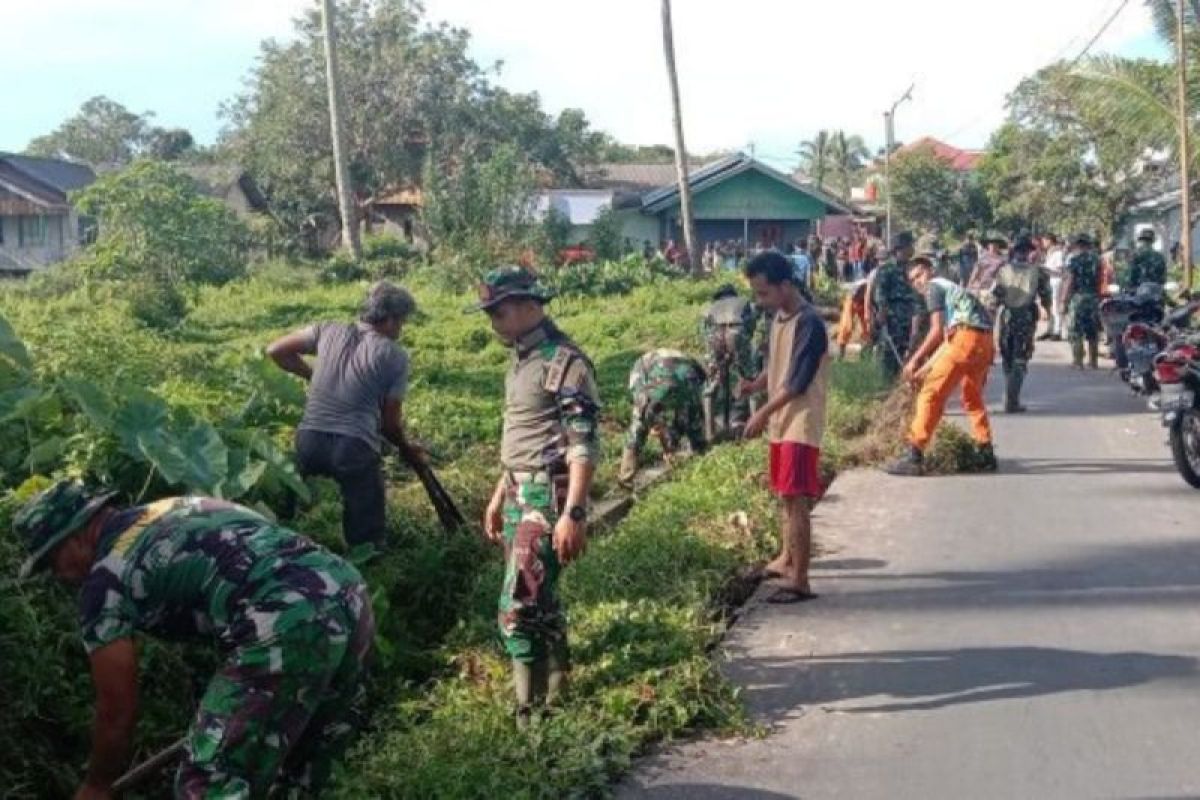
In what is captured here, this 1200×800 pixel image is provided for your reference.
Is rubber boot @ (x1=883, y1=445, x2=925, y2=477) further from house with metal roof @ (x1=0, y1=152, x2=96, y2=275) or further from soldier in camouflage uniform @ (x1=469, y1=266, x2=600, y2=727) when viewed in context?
house with metal roof @ (x1=0, y1=152, x2=96, y2=275)

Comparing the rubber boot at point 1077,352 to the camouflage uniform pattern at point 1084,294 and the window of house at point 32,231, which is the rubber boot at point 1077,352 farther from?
the window of house at point 32,231

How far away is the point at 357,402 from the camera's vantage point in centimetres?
655

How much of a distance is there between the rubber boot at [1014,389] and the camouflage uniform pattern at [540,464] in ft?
29.0

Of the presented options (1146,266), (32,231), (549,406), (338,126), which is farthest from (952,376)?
(32,231)

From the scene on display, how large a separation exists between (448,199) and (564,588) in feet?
78.3

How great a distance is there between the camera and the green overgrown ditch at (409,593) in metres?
4.81

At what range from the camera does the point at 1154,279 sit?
613 inches

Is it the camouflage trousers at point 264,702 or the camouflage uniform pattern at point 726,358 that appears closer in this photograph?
the camouflage trousers at point 264,702

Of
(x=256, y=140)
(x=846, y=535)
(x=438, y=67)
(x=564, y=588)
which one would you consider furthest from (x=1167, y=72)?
(x=256, y=140)

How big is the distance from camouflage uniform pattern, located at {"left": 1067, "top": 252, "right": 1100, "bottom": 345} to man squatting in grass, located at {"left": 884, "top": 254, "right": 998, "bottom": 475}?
6.66 metres

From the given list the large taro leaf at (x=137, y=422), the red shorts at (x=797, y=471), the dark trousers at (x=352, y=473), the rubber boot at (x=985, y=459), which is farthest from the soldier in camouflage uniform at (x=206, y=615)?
the rubber boot at (x=985, y=459)

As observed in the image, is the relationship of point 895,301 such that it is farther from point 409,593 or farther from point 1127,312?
point 409,593

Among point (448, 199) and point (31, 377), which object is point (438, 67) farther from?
point (31, 377)

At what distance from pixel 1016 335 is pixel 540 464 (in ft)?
29.1
